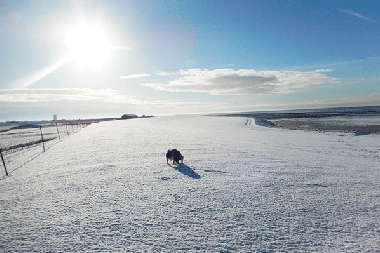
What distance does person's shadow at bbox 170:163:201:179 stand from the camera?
438 cm

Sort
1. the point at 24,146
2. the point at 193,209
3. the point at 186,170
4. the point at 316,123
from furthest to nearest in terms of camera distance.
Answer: the point at 316,123, the point at 24,146, the point at 186,170, the point at 193,209

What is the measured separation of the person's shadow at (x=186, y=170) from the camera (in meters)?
4.38

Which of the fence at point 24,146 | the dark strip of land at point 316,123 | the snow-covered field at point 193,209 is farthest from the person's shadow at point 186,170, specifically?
the dark strip of land at point 316,123

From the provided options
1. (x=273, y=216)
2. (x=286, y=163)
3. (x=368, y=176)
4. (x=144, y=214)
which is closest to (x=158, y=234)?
(x=144, y=214)

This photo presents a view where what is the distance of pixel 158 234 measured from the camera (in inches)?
89.8

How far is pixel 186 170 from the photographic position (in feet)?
15.7

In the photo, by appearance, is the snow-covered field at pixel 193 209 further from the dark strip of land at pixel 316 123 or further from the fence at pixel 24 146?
the dark strip of land at pixel 316 123

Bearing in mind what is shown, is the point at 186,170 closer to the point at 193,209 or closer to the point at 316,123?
the point at 193,209

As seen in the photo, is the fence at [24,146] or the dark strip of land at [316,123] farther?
the dark strip of land at [316,123]

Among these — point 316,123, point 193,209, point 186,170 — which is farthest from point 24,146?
point 316,123

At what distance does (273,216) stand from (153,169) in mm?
3163

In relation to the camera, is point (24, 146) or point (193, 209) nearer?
point (193, 209)

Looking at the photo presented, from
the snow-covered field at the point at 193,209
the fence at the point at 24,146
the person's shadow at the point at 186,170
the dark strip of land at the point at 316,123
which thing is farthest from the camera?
the dark strip of land at the point at 316,123

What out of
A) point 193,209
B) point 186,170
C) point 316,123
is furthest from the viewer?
point 316,123
